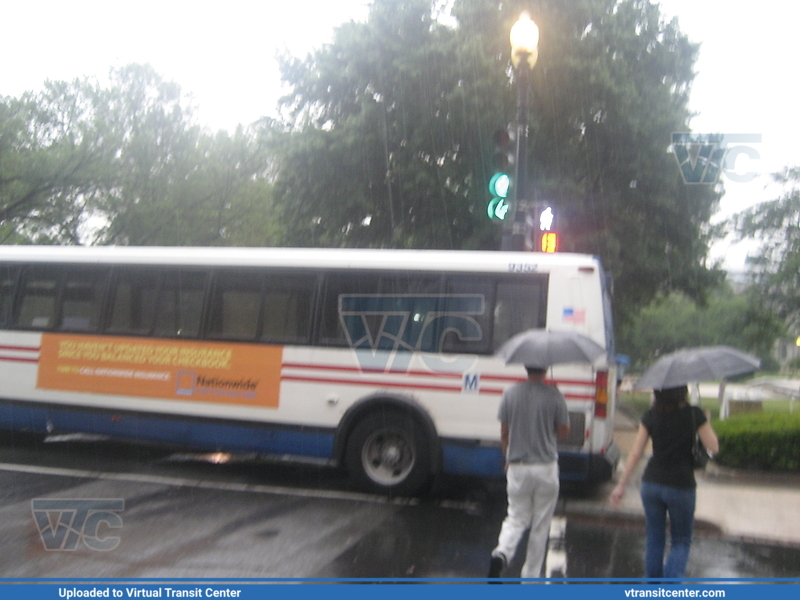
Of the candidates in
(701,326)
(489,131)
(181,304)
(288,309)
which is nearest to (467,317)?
(288,309)

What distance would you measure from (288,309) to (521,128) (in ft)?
12.5

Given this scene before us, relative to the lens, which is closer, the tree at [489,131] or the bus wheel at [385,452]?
the bus wheel at [385,452]

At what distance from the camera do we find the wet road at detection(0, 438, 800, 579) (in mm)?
6031

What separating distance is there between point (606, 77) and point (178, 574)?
14004mm

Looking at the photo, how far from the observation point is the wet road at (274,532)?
6031 mm

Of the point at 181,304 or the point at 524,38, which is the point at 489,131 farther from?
the point at 181,304

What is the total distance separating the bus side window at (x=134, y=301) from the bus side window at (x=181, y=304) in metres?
0.12

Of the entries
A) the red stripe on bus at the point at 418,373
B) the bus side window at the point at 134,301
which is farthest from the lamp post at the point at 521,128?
the bus side window at the point at 134,301

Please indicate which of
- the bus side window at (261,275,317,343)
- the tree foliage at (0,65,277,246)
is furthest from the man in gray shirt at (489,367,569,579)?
the tree foliage at (0,65,277,246)

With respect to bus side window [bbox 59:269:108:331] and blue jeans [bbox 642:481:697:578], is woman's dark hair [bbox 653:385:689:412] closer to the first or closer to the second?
blue jeans [bbox 642:481:697:578]

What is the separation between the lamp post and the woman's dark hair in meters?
5.05

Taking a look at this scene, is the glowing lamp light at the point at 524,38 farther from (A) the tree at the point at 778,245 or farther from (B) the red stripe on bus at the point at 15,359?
(A) the tree at the point at 778,245

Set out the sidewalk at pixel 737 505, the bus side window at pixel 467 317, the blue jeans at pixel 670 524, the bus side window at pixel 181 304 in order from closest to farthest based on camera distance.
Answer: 1. the blue jeans at pixel 670 524
2. the sidewalk at pixel 737 505
3. the bus side window at pixel 467 317
4. the bus side window at pixel 181 304
